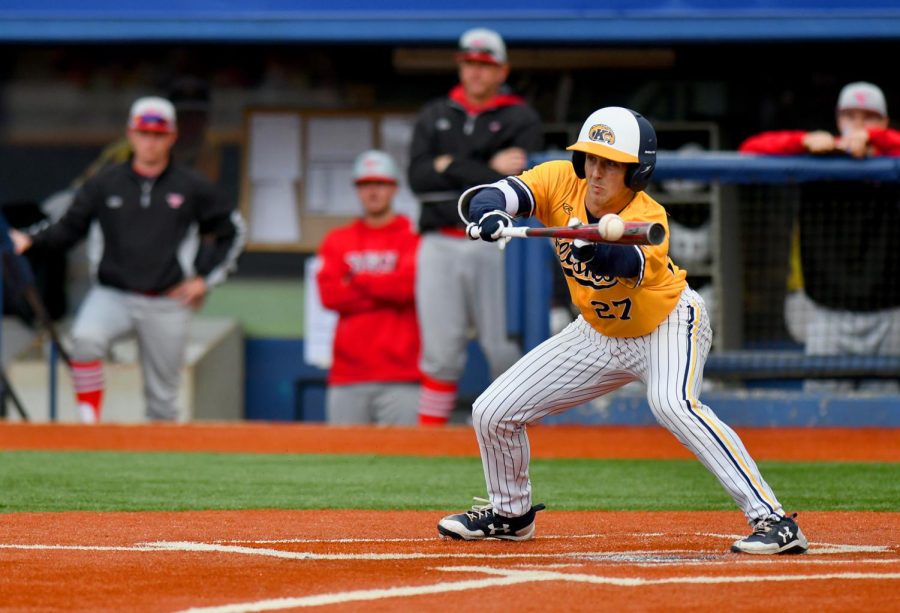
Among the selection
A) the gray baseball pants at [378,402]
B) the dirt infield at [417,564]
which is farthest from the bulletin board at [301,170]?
the dirt infield at [417,564]

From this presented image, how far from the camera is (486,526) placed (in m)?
4.83

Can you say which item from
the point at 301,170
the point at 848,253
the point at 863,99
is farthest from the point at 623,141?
the point at 301,170

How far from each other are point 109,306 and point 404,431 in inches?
74.3

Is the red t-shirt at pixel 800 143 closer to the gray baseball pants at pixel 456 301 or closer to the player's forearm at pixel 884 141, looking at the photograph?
the player's forearm at pixel 884 141

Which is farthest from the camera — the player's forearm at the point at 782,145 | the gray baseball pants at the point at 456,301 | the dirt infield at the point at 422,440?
the gray baseball pants at the point at 456,301

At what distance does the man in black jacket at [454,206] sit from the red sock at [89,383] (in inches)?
73.5

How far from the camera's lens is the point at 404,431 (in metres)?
8.59

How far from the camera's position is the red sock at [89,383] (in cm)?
884

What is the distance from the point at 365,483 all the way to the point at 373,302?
285 cm

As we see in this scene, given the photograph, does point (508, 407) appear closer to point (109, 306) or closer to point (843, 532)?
point (843, 532)

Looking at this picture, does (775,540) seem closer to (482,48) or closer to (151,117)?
(482,48)

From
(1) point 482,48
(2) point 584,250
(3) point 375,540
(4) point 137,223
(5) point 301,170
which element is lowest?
(3) point 375,540

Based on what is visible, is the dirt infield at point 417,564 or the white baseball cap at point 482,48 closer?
the dirt infield at point 417,564

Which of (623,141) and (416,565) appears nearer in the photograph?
(416,565)
